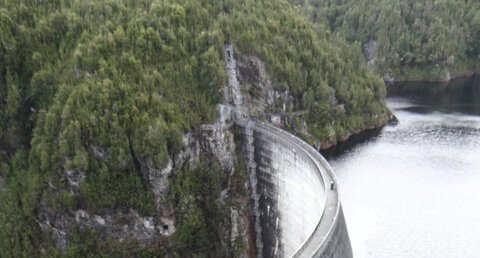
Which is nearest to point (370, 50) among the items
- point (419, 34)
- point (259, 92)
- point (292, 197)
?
point (419, 34)

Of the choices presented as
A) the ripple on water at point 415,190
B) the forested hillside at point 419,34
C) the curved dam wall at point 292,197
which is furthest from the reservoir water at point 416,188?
the forested hillside at point 419,34

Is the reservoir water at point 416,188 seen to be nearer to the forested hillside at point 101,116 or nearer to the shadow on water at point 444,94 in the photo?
the shadow on water at point 444,94

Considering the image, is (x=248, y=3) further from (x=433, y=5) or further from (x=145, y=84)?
(x=433, y=5)

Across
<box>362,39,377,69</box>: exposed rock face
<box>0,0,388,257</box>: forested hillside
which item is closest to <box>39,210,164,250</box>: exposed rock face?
<box>0,0,388,257</box>: forested hillside

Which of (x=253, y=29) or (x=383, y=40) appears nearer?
(x=253, y=29)

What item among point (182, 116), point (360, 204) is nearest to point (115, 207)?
point (182, 116)

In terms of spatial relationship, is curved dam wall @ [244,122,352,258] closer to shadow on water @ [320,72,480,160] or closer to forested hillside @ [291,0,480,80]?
shadow on water @ [320,72,480,160]
